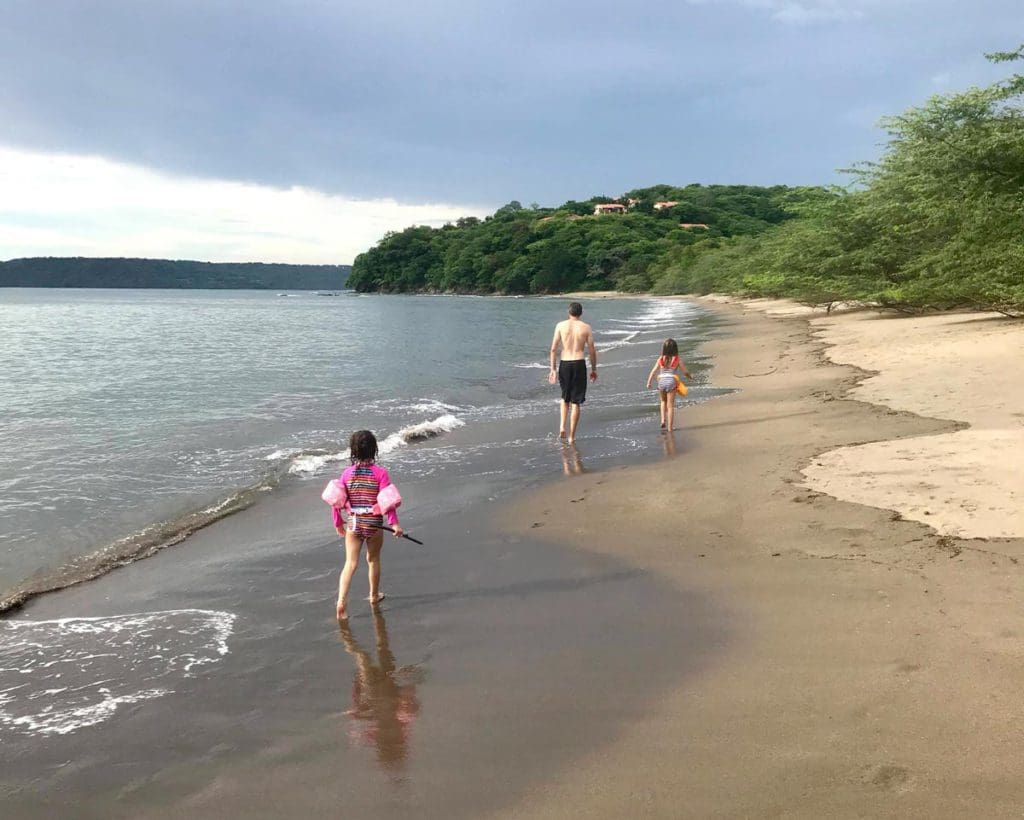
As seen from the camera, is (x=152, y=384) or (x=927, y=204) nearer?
(x=927, y=204)

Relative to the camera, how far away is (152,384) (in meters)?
21.0

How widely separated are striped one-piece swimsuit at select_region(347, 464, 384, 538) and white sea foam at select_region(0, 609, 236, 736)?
105cm

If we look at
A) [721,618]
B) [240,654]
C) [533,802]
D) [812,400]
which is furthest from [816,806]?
[812,400]

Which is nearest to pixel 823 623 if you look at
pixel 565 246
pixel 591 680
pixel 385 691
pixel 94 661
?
pixel 591 680

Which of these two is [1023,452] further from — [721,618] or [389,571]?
[389,571]

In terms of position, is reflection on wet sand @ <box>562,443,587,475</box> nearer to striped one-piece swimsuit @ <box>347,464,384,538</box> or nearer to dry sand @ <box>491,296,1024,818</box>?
dry sand @ <box>491,296,1024,818</box>

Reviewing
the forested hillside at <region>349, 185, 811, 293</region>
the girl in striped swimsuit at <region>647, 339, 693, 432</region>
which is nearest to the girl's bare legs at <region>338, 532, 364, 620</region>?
the girl in striped swimsuit at <region>647, 339, 693, 432</region>

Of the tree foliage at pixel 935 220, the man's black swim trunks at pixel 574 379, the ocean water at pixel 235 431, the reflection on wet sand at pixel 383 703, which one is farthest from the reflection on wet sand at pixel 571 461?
the tree foliage at pixel 935 220

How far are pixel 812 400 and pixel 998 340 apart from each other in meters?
6.99

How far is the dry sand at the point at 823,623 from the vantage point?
295 cm

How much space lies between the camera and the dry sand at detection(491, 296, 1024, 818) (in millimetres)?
2945

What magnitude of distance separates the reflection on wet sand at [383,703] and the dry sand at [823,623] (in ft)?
2.51

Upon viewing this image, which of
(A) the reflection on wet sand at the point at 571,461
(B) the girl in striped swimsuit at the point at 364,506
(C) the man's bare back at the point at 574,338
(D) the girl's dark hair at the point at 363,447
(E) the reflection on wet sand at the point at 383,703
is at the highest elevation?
(C) the man's bare back at the point at 574,338

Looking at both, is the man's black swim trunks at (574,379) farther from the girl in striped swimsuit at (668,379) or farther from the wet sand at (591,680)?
the wet sand at (591,680)
